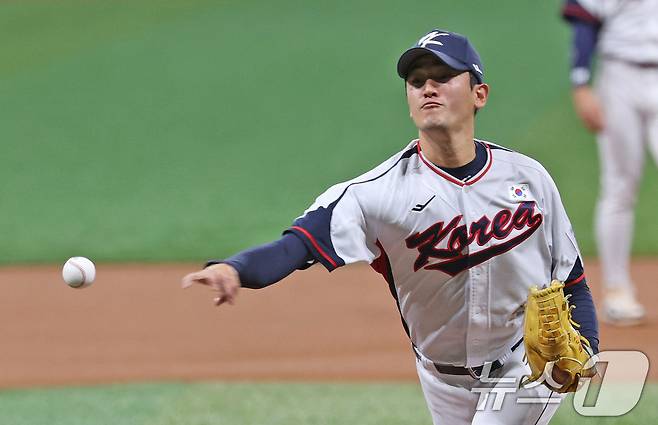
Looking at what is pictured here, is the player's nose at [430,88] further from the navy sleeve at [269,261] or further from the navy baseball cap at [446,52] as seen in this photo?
the navy sleeve at [269,261]

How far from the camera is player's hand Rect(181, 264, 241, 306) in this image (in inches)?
126

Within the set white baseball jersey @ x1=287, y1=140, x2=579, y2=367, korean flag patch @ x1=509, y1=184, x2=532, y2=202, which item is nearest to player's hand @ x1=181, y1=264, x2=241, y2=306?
white baseball jersey @ x1=287, y1=140, x2=579, y2=367

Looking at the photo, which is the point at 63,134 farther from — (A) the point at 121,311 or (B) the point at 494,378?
(B) the point at 494,378

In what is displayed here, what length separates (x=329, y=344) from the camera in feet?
25.9

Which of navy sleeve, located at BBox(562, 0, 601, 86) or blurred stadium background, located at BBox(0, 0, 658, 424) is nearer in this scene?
blurred stadium background, located at BBox(0, 0, 658, 424)

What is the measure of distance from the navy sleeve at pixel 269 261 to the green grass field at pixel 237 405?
8.70ft

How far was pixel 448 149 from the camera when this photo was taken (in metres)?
3.92

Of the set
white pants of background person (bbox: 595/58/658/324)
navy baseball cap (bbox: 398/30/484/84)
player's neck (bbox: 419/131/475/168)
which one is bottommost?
white pants of background person (bbox: 595/58/658/324)

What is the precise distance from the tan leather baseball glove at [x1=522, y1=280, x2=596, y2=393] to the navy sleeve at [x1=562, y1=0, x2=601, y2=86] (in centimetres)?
396

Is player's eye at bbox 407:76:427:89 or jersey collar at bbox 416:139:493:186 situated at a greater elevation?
player's eye at bbox 407:76:427:89

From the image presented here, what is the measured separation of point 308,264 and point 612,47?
439 centimetres

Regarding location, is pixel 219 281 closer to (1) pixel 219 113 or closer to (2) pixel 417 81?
(2) pixel 417 81

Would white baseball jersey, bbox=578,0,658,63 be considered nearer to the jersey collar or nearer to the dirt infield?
the dirt infield

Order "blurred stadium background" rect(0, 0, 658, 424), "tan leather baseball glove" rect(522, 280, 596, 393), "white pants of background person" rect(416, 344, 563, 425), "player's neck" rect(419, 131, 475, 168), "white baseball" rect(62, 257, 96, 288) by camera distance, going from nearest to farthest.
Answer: "tan leather baseball glove" rect(522, 280, 596, 393) < "player's neck" rect(419, 131, 475, 168) < "white pants of background person" rect(416, 344, 563, 425) < "white baseball" rect(62, 257, 96, 288) < "blurred stadium background" rect(0, 0, 658, 424)
